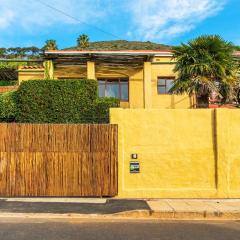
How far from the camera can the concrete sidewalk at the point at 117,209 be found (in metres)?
11.5

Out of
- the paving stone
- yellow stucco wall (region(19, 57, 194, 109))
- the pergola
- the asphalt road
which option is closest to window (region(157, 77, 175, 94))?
yellow stucco wall (region(19, 57, 194, 109))

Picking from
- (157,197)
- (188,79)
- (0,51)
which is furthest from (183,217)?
(0,51)

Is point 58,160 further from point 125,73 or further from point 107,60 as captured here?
point 125,73

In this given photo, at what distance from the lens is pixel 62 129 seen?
14523mm

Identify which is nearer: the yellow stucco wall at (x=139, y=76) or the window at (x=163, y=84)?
the yellow stucco wall at (x=139, y=76)

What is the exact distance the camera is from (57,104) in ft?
63.8

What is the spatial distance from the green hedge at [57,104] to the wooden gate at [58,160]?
473 centimetres

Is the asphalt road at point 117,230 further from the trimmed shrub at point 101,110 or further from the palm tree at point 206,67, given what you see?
the trimmed shrub at point 101,110

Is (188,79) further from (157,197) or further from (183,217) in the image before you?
(183,217)

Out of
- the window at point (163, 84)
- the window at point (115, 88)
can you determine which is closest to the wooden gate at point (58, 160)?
the window at point (115, 88)

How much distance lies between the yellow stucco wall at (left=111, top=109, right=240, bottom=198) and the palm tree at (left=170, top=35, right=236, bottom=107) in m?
3.05

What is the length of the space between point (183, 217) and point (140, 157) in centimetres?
346

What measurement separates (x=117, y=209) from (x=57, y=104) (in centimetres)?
834

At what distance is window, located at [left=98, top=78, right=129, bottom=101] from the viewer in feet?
87.6
